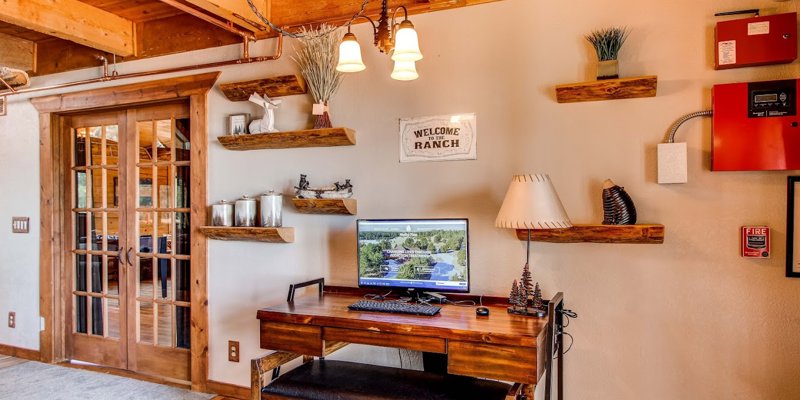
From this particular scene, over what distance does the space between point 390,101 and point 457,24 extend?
542mm

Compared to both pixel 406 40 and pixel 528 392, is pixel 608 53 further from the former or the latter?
pixel 528 392

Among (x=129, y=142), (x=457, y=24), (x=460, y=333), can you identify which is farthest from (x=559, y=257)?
(x=129, y=142)

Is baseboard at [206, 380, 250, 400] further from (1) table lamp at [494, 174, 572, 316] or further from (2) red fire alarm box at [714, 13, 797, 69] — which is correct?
(2) red fire alarm box at [714, 13, 797, 69]

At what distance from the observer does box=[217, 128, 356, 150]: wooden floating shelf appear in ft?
8.91

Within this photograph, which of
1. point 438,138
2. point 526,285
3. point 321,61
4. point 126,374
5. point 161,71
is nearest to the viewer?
point 526,285

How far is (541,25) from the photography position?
246cm

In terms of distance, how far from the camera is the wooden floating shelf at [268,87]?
9.43 ft

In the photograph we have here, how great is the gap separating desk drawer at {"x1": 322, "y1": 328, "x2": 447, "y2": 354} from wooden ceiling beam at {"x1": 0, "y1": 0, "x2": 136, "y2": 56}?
2.57 meters

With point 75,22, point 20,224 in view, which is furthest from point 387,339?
point 20,224

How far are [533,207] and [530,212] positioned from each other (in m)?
0.03

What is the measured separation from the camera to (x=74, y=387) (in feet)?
10.8

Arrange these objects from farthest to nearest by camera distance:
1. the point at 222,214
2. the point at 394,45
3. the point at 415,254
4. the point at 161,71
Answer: the point at 161,71, the point at 222,214, the point at 415,254, the point at 394,45

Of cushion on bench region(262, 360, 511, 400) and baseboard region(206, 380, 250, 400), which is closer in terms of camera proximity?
cushion on bench region(262, 360, 511, 400)

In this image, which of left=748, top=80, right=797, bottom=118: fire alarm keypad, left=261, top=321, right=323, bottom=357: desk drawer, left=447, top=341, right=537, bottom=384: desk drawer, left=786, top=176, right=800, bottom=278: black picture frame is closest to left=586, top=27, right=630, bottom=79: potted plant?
left=748, top=80, right=797, bottom=118: fire alarm keypad
